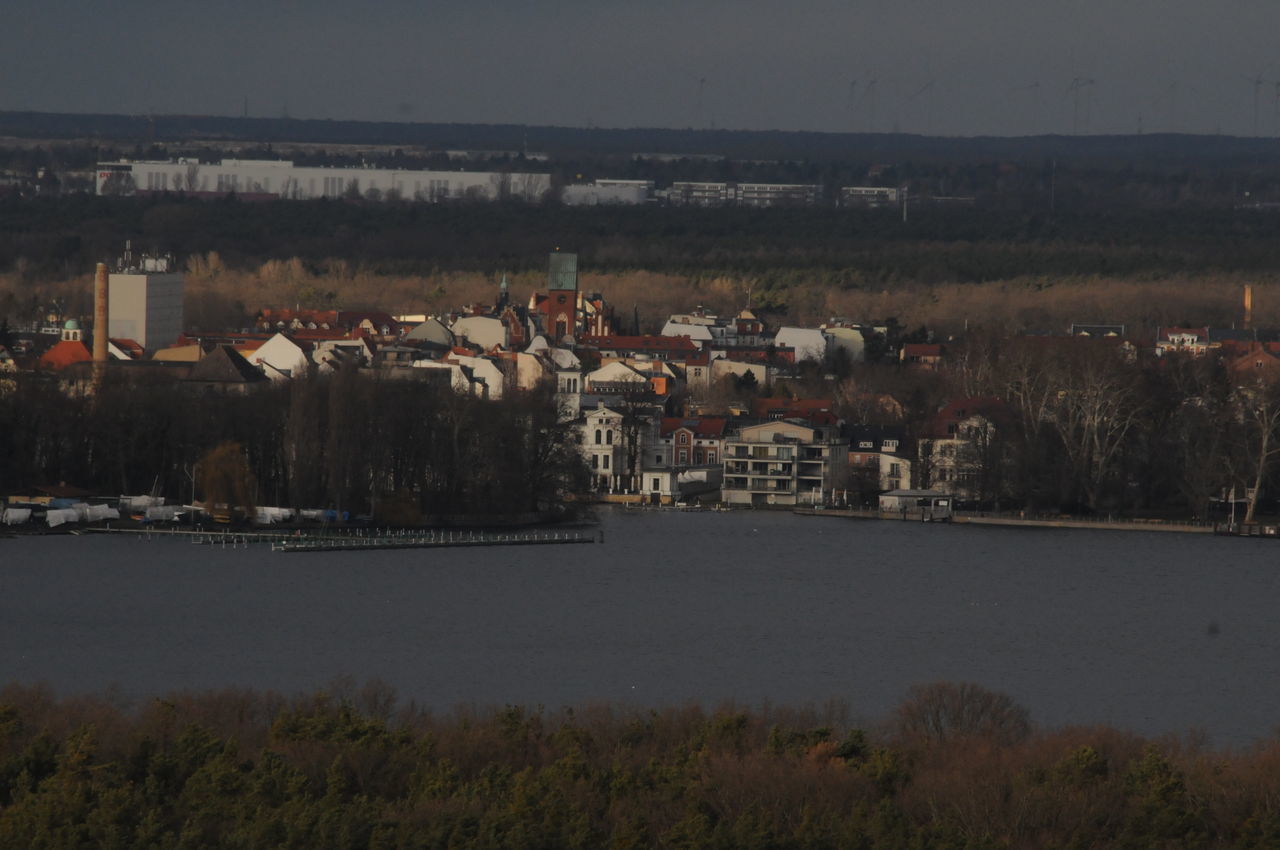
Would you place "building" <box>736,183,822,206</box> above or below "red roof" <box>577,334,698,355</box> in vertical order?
above

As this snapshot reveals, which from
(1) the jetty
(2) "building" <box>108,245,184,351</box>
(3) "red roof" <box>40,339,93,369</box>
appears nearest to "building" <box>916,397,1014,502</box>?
(1) the jetty

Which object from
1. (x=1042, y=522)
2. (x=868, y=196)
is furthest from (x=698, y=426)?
(x=868, y=196)

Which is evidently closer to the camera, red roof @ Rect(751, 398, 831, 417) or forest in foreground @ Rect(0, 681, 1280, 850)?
forest in foreground @ Rect(0, 681, 1280, 850)

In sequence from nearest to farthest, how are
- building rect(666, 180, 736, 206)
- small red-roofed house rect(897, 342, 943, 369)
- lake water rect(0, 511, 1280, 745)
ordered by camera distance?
1. lake water rect(0, 511, 1280, 745)
2. small red-roofed house rect(897, 342, 943, 369)
3. building rect(666, 180, 736, 206)

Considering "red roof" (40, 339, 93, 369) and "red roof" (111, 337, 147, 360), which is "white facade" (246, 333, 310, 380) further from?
"red roof" (40, 339, 93, 369)

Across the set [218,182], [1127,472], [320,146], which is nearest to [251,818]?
[1127,472]

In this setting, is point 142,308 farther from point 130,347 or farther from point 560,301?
point 560,301

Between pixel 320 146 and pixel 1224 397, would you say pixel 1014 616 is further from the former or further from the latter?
pixel 320 146
